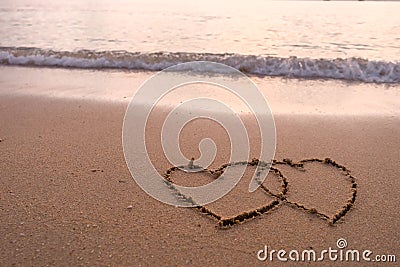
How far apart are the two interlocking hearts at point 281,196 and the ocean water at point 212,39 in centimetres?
345

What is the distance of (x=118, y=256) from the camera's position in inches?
73.6

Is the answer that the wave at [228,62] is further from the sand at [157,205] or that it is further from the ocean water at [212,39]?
the sand at [157,205]

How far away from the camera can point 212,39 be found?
9016 mm

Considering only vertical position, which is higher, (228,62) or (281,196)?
(281,196)

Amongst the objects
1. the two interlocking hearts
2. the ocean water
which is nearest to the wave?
the ocean water

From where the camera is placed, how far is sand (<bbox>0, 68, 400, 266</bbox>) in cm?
192

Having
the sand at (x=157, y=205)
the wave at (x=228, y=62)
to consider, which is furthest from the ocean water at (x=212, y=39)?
the sand at (x=157, y=205)

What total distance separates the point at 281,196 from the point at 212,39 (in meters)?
7.13

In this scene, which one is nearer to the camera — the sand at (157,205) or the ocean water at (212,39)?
the sand at (157,205)

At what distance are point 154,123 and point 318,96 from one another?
7.58ft

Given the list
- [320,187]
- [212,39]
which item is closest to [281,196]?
[320,187]

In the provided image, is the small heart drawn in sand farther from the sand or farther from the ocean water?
the ocean water

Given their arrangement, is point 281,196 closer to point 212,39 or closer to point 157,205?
point 157,205

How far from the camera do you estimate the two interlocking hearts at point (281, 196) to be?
2188 millimetres
